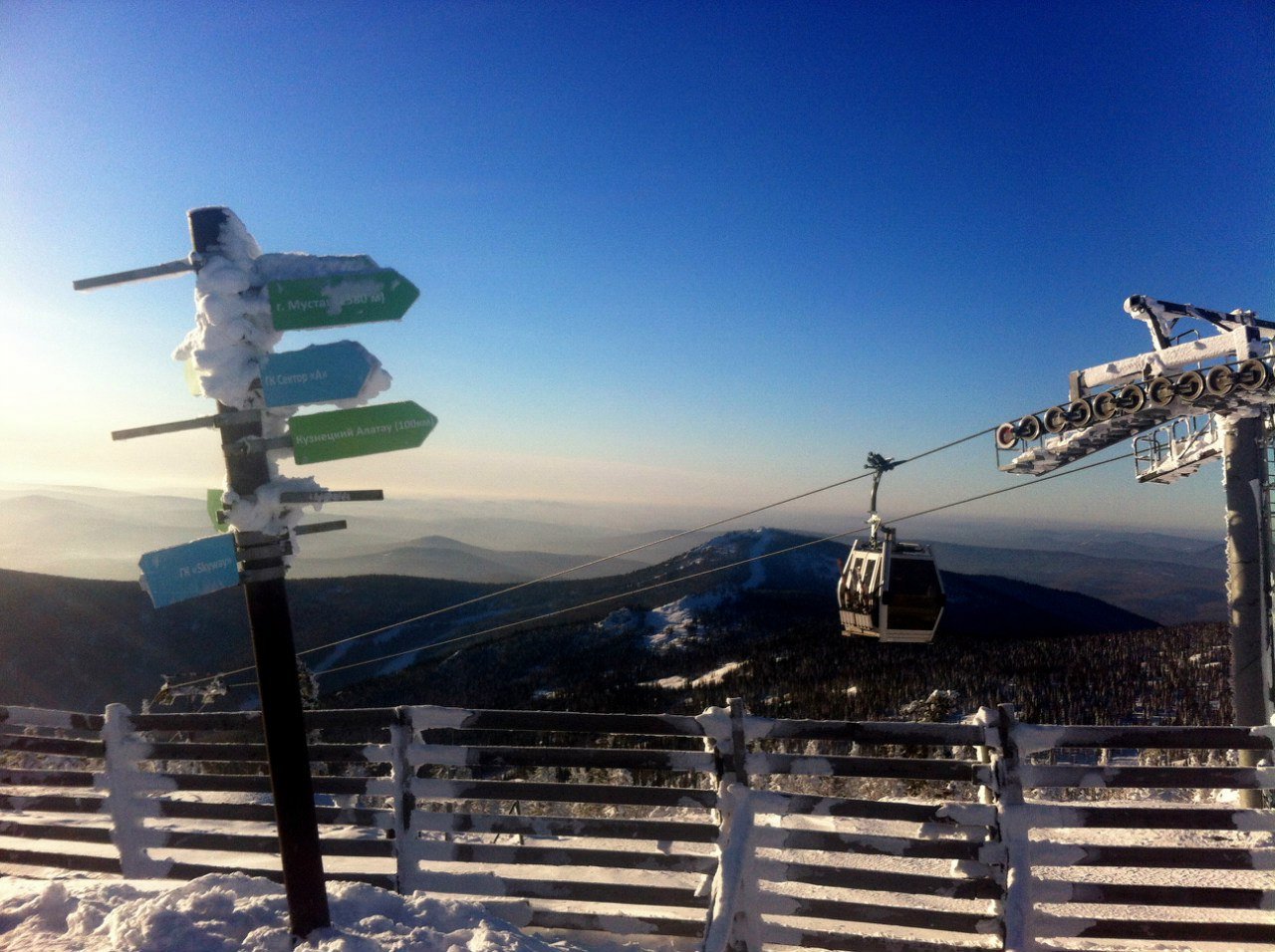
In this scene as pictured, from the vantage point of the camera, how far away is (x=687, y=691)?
35.9m

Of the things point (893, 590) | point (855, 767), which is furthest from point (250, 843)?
point (893, 590)

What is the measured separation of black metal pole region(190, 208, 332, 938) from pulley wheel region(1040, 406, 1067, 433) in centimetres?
1136

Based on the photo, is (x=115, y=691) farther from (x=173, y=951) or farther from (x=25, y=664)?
(x=173, y=951)

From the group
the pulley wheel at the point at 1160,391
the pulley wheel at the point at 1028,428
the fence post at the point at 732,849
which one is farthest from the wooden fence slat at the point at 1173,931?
the pulley wheel at the point at 1028,428

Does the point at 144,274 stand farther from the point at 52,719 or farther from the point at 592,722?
the point at 52,719

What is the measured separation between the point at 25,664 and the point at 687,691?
4980 cm

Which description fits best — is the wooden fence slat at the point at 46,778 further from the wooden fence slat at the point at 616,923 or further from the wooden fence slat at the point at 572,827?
the wooden fence slat at the point at 616,923

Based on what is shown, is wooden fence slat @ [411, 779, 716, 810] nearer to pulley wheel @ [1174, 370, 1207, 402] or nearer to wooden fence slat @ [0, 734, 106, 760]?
wooden fence slat @ [0, 734, 106, 760]

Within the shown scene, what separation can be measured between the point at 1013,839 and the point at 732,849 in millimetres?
1896

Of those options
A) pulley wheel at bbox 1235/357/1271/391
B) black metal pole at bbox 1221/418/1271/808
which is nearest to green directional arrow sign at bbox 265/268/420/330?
pulley wheel at bbox 1235/357/1271/391

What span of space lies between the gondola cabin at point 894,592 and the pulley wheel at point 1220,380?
423 cm

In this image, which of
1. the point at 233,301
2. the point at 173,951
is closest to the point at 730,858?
the point at 173,951

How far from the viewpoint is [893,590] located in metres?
10.9

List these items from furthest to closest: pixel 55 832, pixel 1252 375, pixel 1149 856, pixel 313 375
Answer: pixel 1252 375, pixel 55 832, pixel 1149 856, pixel 313 375
